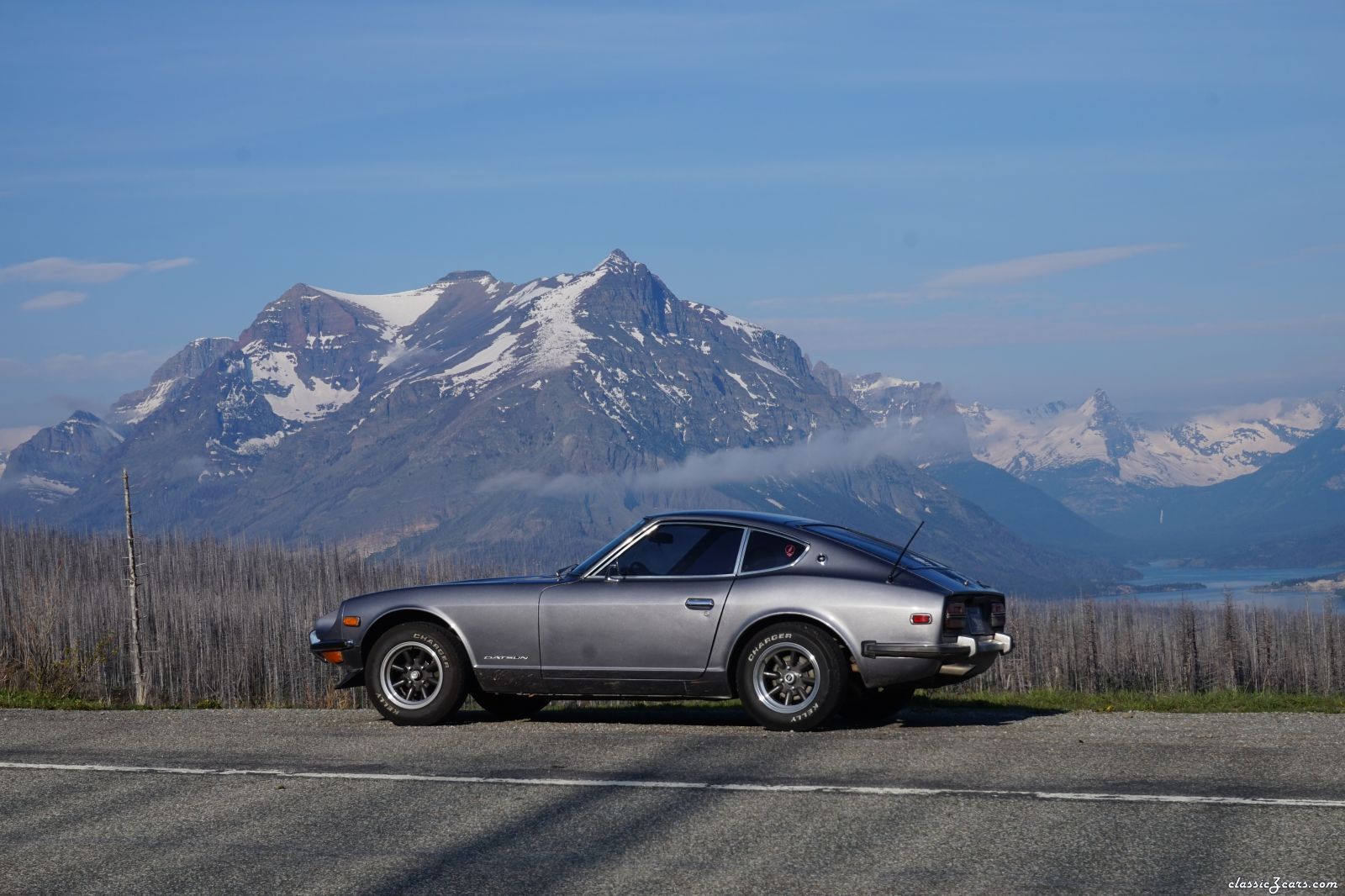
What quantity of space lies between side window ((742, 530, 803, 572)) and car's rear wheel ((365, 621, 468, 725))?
7.74ft

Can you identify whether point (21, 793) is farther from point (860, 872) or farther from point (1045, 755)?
point (1045, 755)

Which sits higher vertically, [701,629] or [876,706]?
[701,629]

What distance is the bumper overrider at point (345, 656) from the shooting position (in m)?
11.9

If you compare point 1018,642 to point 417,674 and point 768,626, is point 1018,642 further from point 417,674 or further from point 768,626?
point 768,626

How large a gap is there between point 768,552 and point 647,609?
3.27ft

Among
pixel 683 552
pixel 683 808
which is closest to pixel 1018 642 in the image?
pixel 683 552

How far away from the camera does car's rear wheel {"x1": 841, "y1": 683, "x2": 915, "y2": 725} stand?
1155 cm

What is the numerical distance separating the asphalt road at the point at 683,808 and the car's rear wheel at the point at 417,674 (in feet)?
0.85

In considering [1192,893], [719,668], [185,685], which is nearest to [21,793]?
[719,668]

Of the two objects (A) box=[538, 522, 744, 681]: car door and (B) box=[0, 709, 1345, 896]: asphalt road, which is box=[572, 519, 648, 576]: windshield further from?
(B) box=[0, 709, 1345, 896]: asphalt road

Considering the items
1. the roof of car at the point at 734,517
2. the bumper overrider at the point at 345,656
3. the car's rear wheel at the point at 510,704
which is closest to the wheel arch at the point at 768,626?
the roof of car at the point at 734,517

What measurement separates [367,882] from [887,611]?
192 inches

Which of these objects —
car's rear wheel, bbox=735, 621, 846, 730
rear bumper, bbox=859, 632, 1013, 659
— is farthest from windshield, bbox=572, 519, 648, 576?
rear bumper, bbox=859, 632, 1013, 659

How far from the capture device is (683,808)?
8.11m
